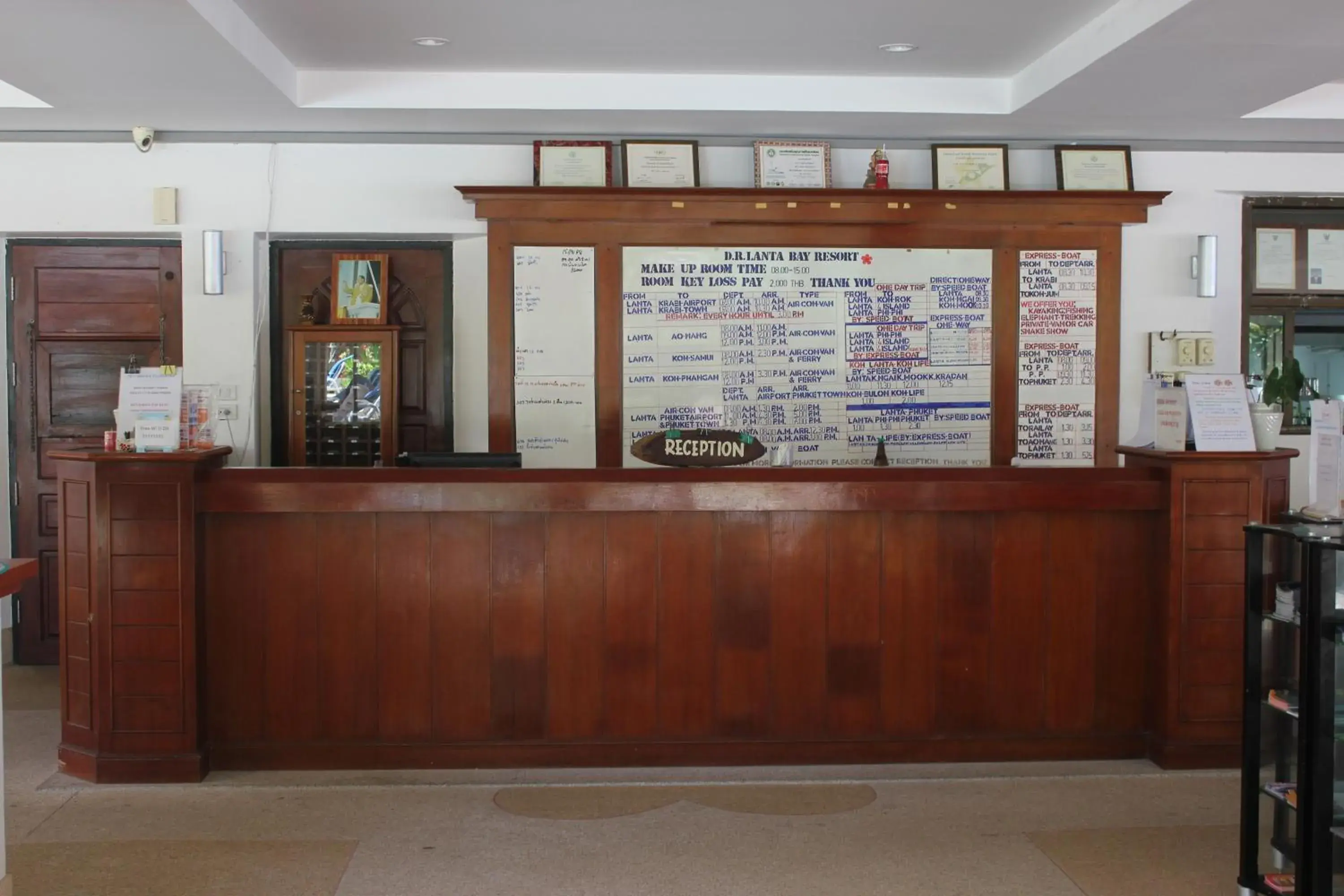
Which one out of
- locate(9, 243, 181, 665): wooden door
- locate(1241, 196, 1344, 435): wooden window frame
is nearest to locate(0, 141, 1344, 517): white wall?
locate(9, 243, 181, 665): wooden door

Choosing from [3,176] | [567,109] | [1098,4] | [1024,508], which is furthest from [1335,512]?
[3,176]

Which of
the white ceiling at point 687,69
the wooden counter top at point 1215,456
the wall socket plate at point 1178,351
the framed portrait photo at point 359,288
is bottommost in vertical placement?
the wooden counter top at point 1215,456

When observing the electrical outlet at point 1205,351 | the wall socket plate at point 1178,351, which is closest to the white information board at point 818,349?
the wall socket plate at point 1178,351

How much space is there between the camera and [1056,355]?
247 inches

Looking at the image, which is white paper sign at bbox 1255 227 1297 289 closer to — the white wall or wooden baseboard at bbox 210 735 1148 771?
the white wall

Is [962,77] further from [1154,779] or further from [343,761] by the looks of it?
[343,761]

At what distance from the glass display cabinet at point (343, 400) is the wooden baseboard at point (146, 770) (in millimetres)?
2098

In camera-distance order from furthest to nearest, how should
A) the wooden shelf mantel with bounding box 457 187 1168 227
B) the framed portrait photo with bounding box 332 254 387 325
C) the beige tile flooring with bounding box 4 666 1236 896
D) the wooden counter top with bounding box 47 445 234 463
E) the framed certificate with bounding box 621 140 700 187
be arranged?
1. the framed portrait photo with bounding box 332 254 387 325
2. the framed certificate with bounding box 621 140 700 187
3. the wooden shelf mantel with bounding box 457 187 1168 227
4. the wooden counter top with bounding box 47 445 234 463
5. the beige tile flooring with bounding box 4 666 1236 896

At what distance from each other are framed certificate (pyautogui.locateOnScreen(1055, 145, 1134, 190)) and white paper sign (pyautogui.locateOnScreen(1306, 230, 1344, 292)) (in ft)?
3.66

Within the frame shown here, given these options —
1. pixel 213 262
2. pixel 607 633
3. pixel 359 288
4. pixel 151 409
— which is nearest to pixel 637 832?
pixel 607 633

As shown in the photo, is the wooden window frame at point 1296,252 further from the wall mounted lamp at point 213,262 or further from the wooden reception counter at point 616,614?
the wall mounted lamp at point 213,262

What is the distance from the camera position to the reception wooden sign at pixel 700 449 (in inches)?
186

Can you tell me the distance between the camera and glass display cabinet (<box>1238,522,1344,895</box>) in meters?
2.95

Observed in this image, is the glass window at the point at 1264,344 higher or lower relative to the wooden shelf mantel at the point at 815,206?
lower
